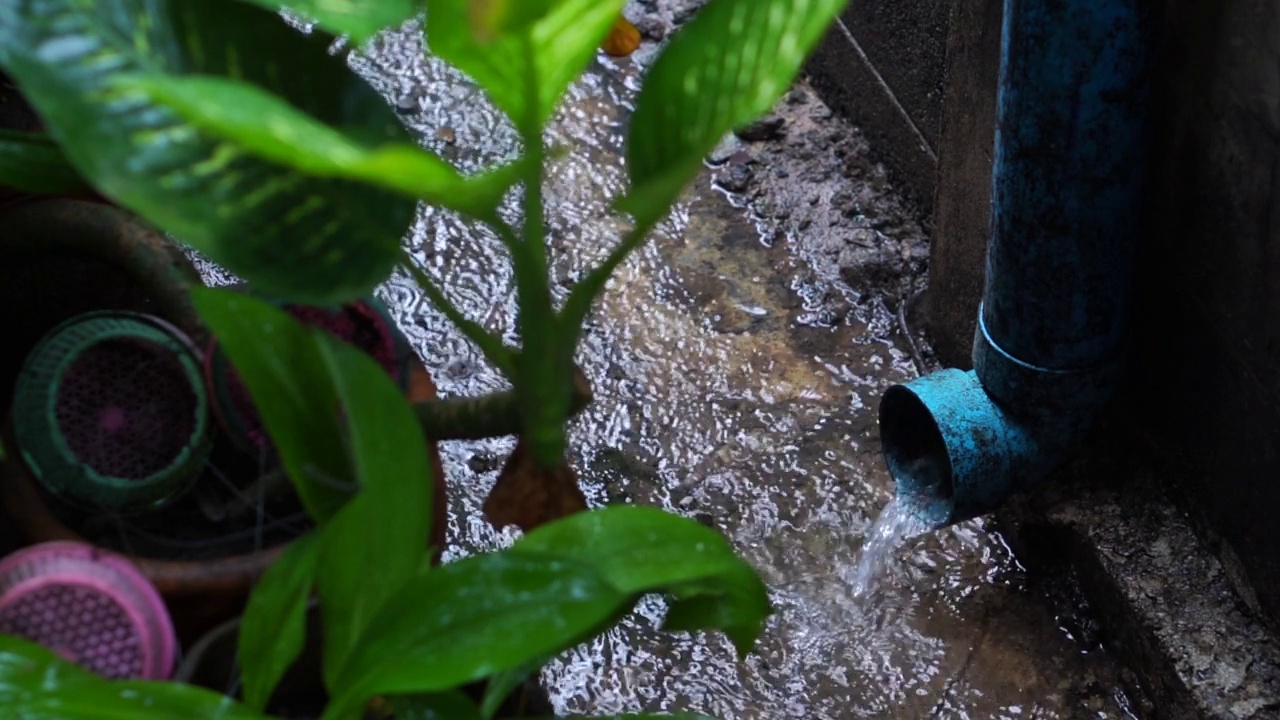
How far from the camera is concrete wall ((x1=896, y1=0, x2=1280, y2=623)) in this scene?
4.85 feet

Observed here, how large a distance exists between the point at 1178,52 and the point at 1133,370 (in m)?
0.45

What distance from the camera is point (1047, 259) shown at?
1.65 metres

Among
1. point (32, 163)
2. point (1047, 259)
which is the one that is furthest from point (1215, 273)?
point (32, 163)

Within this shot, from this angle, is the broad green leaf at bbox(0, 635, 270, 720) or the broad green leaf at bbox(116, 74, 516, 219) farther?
the broad green leaf at bbox(0, 635, 270, 720)

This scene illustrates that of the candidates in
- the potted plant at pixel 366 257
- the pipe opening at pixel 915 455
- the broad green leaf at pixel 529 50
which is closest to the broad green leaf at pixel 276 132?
the potted plant at pixel 366 257

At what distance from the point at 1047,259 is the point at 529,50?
996 mm

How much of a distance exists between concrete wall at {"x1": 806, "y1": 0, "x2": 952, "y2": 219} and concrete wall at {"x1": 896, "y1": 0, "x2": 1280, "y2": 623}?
39cm

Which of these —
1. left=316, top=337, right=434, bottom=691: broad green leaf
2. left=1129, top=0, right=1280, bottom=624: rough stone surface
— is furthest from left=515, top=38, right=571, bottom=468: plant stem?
left=1129, top=0, right=1280, bottom=624: rough stone surface

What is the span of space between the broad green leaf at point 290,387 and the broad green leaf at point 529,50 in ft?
0.71

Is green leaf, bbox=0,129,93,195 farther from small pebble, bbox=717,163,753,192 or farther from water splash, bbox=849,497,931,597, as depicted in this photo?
small pebble, bbox=717,163,753,192

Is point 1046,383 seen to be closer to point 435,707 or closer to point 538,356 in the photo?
point 538,356

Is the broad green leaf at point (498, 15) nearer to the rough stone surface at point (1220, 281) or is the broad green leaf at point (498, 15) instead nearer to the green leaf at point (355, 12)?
the green leaf at point (355, 12)

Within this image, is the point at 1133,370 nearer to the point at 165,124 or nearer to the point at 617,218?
the point at 617,218

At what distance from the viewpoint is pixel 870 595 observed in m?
1.96
